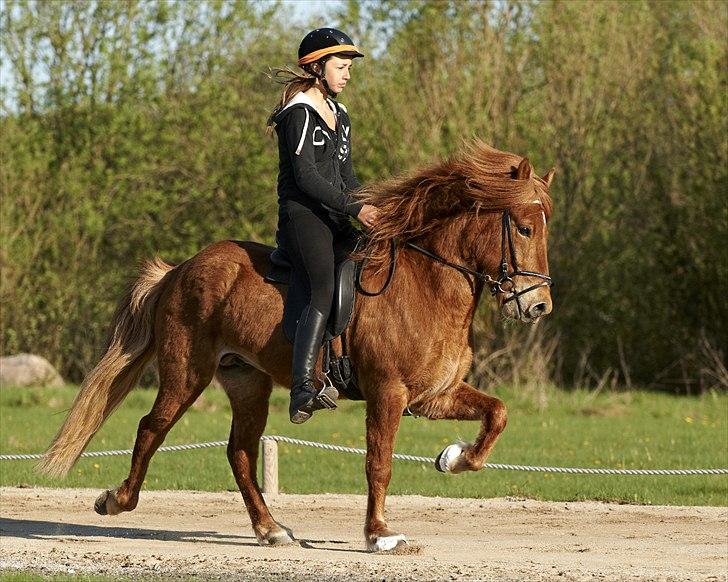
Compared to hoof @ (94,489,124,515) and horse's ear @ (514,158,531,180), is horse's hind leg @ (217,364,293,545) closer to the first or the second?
hoof @ (94,489,124,515)

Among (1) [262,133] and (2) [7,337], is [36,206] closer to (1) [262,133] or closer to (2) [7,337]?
(2) [7,337]

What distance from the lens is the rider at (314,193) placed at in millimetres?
7867

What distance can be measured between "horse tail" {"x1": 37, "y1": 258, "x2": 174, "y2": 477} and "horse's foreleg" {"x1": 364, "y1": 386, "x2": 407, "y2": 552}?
6.65 ft

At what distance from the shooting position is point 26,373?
75.5ft

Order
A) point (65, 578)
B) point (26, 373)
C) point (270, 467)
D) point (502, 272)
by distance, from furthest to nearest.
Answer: point (26, 373), point (270, 467), point (502, 272), point (65, 578)

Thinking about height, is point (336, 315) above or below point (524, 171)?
below

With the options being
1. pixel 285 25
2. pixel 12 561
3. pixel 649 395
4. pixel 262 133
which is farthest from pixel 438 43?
pixel 12 561

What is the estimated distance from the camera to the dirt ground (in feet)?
24.6

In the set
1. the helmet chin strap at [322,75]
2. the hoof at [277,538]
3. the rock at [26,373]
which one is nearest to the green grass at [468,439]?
the rock at [26,373]

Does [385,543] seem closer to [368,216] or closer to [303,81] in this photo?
[368,216]

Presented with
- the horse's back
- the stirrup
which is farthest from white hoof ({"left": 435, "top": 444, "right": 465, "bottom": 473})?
the horse's back

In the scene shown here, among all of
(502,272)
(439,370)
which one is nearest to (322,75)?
(502,272)

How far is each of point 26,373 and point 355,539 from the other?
15.2 metres

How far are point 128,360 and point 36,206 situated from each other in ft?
59.6
